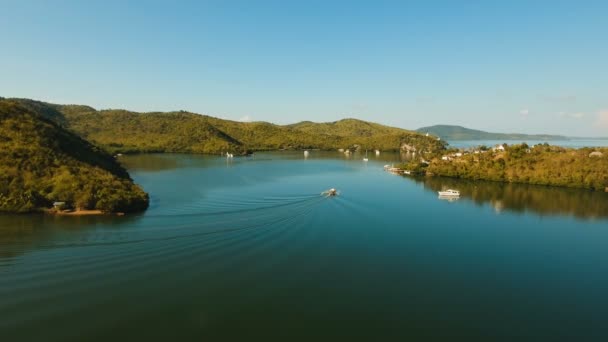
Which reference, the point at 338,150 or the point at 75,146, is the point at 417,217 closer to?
the point at 75,146

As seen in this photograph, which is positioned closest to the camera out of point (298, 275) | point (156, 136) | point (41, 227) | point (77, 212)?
point (298, 275)

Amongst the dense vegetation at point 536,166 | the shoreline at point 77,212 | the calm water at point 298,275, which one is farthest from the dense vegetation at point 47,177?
the dense vegetation at point 536,166

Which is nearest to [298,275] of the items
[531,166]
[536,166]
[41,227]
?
[41,227]

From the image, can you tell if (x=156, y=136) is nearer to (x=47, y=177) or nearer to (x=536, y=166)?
(x=47, y=177)

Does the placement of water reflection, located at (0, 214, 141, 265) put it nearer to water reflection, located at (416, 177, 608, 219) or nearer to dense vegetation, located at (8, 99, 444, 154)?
water reflection, located at (416, 177, 608, 219)

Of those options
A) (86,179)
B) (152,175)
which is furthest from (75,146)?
(152,175)

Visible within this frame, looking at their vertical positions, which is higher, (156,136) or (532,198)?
(156,136)
